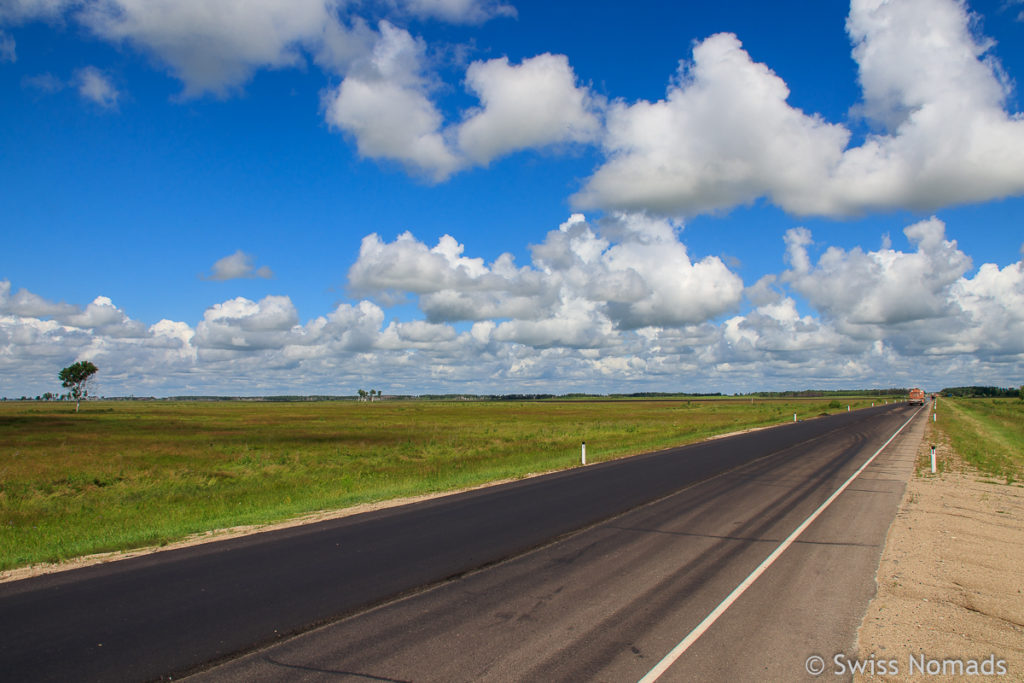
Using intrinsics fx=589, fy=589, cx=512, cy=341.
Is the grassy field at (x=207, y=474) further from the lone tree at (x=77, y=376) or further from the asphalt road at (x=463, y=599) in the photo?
the lone tree at (x=77, y=376)

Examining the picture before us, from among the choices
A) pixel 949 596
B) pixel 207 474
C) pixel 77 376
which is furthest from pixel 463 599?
pixel 77 376

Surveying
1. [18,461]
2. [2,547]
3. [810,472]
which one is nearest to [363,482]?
[2,547]

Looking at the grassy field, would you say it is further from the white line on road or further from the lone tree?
the lone tree

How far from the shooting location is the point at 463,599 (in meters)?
8.15

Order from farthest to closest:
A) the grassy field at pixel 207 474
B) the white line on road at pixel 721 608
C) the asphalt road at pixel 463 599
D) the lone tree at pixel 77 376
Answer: the lone tree at pixel 77 376 < the grassy field at pixel 207 474 < the asphalt road at pixel 463 599 < the white line on road at pixel 721 608

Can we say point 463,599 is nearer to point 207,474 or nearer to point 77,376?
point 207,474

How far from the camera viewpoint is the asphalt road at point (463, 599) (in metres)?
6.23

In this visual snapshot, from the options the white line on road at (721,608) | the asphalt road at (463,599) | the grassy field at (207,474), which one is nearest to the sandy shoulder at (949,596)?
the asphalt road at (463,599)

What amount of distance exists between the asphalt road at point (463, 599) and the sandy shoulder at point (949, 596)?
0.40 metres

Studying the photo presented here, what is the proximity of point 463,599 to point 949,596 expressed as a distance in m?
6.83

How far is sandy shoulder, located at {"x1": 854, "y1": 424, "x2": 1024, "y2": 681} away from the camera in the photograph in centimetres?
632

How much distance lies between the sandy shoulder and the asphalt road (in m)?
0.40

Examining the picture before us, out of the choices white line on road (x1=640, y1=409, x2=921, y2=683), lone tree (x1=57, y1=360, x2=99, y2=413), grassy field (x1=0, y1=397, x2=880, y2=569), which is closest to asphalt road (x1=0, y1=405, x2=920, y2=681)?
white line on road (x1=640, y1=409, x2=921, y2=683)

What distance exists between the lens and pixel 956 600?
8148mm
